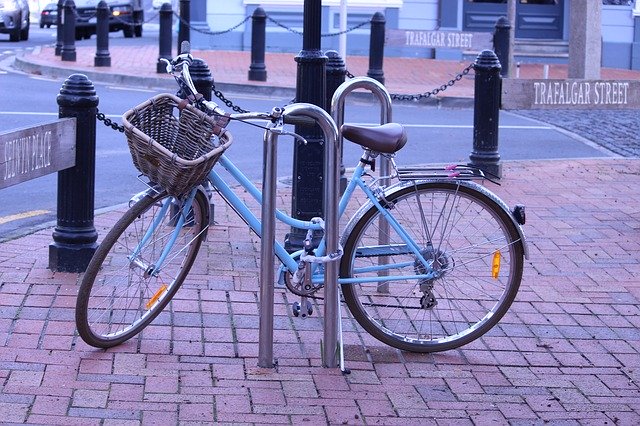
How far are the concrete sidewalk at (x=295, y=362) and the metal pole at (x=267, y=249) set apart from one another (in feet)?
0.34

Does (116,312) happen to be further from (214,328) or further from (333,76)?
(333,76)

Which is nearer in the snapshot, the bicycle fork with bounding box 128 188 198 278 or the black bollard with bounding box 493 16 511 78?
the bicycle fork with bounding box 128 188 198 278

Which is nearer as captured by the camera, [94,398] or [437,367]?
[94,398]

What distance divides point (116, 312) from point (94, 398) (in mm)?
915

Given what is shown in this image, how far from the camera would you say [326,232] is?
4895 mm

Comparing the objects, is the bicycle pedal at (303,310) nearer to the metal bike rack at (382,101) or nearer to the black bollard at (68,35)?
the metal bike rack at (382,101)

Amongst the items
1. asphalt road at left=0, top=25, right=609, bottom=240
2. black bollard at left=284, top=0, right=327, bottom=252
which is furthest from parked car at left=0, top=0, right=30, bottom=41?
black bollard at left=284, top=0, right=327, bottom=252

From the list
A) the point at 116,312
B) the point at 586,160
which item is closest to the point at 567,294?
the point at 116,312

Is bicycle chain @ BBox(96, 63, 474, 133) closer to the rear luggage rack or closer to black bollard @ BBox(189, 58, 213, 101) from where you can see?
black bollard @ BBox(189, 58, 213, 101)

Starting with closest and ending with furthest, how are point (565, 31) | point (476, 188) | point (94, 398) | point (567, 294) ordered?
point (94, 398)
point (476, 188)
point (567, 294)
point (565, 31)

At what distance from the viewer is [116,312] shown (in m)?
5.39

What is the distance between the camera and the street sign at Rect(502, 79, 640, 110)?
8.75 m

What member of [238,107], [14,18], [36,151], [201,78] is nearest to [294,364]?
[36,151]

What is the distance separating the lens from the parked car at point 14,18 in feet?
82.3
